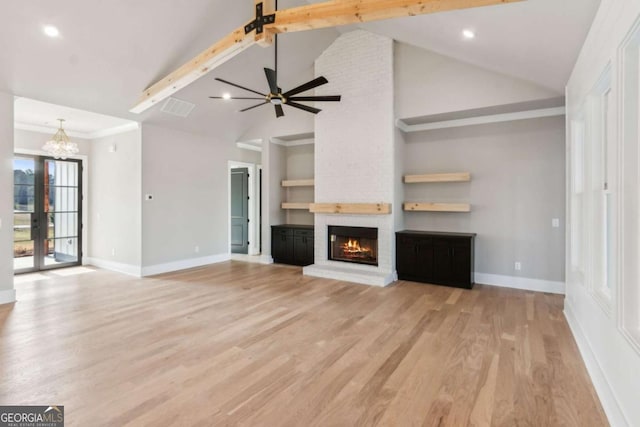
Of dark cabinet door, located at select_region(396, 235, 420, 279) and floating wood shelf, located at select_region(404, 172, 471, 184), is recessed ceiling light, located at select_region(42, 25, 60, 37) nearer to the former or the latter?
floating wood shelf, located at select_region(404, 172, 471, 184)

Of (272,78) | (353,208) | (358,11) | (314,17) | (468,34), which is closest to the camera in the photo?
(358,11)

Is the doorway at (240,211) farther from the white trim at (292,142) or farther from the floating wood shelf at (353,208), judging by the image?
the floating wood shelf at (353,208)

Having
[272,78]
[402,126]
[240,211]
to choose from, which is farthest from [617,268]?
[240,211]

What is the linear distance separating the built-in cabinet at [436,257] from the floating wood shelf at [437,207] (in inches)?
16.5

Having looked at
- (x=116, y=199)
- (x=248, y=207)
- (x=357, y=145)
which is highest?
(x=357, y=145)

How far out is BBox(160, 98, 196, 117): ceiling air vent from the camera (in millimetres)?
6059

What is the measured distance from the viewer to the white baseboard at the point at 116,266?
254 inches

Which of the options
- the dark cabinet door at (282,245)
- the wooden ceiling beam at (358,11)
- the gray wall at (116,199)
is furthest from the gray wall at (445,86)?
the gray wall at (116,199)

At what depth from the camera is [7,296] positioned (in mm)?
4711

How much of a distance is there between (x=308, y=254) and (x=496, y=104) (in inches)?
177

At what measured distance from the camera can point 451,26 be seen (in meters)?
3.93

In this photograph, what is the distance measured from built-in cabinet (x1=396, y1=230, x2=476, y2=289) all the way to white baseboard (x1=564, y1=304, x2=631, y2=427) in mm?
1879

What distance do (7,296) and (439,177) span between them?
692 centimetres

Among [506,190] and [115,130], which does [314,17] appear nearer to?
[506,190]
